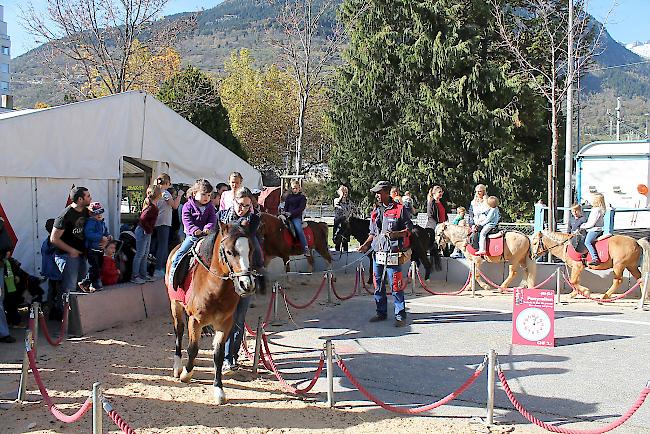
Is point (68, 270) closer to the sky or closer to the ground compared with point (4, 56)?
closer to the ground

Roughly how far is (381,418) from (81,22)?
21338 mm

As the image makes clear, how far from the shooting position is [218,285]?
6203mm

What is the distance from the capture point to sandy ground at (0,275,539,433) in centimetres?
559

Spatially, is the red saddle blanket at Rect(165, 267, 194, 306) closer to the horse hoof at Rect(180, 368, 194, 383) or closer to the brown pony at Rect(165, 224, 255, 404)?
the brown pony at Rect(165, 224, 255, 404)

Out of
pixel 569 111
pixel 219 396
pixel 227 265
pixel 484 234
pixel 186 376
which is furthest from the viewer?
pixel 569 111

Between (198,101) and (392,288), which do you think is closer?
(392,288)

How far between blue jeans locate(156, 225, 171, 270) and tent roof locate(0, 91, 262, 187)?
1896mm

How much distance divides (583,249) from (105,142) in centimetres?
989

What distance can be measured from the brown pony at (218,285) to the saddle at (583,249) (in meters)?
8.45

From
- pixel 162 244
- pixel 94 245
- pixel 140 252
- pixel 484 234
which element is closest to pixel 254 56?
pixel 484 234

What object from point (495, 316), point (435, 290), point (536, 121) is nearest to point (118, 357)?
point (495, 316)

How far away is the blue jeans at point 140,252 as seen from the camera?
34.5ft

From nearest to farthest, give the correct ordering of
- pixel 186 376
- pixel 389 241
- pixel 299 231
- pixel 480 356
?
pixel 186 376, pixel 480 356, pixel 389 241, pixel 299 231

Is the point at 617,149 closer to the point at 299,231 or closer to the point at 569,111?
the point at 569,111
